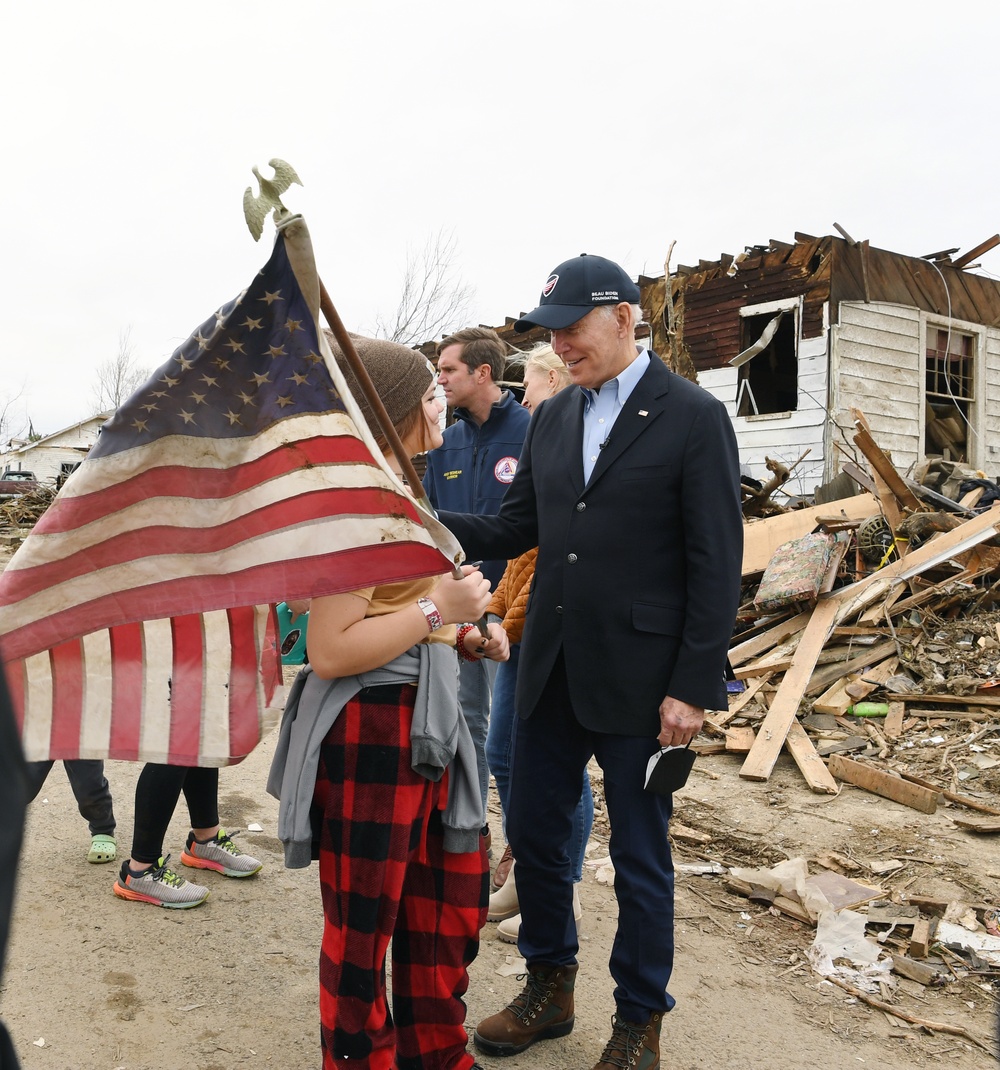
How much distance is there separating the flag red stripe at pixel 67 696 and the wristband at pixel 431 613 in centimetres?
89

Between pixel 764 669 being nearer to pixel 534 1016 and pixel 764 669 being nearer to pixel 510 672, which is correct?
pixel 510 672

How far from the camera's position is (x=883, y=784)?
573 cm

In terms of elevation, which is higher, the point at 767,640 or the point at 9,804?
the point at 9,804

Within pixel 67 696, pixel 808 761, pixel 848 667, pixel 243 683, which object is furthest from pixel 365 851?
pixel 848 667

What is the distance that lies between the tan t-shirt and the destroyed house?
12033mm

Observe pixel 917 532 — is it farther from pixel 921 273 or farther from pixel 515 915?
pixel 921 273

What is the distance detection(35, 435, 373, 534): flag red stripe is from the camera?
2.23 meters

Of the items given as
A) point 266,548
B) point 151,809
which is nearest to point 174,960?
point 151,809

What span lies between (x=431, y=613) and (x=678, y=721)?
2.95 feet

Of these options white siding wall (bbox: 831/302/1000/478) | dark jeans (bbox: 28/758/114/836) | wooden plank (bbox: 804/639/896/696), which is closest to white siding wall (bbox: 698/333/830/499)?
white siding wall (bbox: 831/302/1000/478)

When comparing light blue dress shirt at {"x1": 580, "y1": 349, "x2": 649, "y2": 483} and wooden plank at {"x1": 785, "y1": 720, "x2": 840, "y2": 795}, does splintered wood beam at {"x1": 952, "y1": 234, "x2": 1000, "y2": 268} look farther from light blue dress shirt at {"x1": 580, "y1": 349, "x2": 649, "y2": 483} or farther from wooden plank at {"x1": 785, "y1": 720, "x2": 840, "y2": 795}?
light blue dress shirt at {"x1": 580, "y1": 349, "x2": 649, "y2": 483}

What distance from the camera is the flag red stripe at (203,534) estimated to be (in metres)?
2.22

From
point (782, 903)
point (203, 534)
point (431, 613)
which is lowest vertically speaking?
point (782, 903)

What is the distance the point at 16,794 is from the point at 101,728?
64.7 inches
